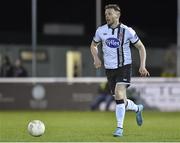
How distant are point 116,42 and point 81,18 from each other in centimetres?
1859

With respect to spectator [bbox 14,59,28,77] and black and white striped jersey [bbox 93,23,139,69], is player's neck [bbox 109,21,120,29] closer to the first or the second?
black and white striped jersey [bbox 93,23,139,69]

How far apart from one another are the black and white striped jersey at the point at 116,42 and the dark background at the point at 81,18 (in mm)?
14695

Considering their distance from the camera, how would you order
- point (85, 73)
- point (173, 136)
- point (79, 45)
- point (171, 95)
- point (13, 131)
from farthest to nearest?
point (79, 45)
point (85, 73)
point (171, 95)
point (13, 131)
point (173, 136)

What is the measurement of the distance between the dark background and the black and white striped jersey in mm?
14695

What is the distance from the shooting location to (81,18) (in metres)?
30.6

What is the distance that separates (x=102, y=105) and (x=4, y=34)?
6.44 meters

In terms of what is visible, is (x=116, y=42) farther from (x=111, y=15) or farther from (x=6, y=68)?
(x=6, y=68)

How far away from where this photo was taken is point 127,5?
29438mm

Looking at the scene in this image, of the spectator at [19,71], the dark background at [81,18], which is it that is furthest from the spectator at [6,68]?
the dark background at [81,18]

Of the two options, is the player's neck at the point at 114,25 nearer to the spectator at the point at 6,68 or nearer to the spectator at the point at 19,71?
the spectator at the point at 19,71

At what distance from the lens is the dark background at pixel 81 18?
28.2m

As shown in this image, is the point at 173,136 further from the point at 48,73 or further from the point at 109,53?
the point at 48,73

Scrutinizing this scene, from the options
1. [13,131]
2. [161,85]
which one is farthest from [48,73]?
[13,131]

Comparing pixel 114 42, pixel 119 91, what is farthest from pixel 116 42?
pixel 119 91
